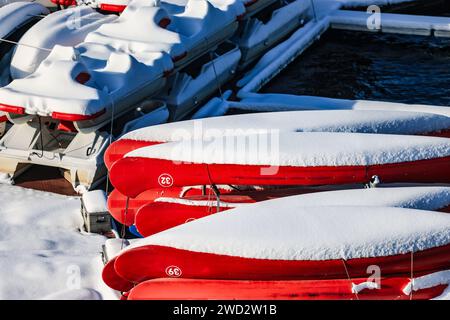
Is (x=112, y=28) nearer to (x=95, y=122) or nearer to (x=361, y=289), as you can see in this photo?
(x=95, y=122)

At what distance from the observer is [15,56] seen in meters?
12.0

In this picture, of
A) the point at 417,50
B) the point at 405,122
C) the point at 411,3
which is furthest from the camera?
the point at 411,3

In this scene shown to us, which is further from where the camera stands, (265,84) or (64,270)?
(265,84)

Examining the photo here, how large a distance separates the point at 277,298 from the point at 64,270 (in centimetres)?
217

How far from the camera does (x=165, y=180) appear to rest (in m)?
8.48

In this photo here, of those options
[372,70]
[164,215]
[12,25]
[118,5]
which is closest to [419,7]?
[372,70]

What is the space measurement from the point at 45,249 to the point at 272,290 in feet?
8.78

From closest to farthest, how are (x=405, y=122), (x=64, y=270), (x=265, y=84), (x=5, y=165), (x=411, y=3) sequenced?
(x=64, y=270), (x=405, y=122), (x=5, y=165), (x=265, y=84), (x=411, y=3)

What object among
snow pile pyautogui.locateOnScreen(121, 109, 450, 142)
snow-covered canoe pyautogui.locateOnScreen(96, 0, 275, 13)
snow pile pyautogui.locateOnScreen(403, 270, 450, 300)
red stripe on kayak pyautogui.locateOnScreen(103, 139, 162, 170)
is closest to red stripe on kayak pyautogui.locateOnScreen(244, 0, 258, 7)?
snow-covered canoe pyautogui.locateOnScreen(96, 0, 275, 13)

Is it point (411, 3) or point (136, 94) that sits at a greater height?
point (136, 94)

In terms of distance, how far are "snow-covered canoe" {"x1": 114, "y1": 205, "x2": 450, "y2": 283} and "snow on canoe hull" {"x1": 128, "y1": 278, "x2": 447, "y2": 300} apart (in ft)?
0.20

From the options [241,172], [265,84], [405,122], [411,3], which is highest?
[241,172]

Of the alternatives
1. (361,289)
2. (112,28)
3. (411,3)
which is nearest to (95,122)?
(112,28)

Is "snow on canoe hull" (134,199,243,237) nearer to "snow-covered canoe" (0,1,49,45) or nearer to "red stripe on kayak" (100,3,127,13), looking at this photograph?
"snow-covered canoe" (0,1,49,45)
